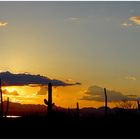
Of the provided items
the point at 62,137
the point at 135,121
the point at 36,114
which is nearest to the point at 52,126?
the point at 62,137

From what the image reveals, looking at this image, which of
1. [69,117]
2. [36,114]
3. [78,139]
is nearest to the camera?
[78,139]

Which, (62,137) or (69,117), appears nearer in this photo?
(62,137)

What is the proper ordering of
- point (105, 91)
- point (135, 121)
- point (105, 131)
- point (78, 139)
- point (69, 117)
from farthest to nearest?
point (105, 91) → point (69, 117) → point (135, 121) → point (105, 131) → point (78, 139)

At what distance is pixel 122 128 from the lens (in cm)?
2427

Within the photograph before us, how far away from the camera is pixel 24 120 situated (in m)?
29.5

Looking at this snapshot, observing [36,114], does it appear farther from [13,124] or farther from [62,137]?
[62,137]

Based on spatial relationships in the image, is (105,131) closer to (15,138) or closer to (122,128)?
(122,128)

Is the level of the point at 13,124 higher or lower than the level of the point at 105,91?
lower

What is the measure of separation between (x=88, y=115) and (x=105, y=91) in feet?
11.1

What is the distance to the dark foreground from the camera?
21.9m

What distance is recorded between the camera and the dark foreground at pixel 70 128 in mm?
21938

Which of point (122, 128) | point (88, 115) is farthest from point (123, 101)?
point (122, 128)

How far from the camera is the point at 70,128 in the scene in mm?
24297

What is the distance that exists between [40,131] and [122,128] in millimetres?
4637
